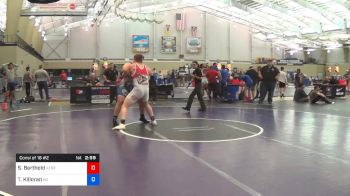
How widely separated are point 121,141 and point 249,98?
1052cm

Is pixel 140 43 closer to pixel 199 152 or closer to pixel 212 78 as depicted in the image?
pixel 212 78

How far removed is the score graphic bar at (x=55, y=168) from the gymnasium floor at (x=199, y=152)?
1.26 m

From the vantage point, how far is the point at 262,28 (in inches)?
1854

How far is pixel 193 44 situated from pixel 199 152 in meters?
42.8

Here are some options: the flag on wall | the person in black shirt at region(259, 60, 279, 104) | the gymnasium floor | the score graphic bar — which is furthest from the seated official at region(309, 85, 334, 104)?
the flag on wall

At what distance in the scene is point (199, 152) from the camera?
5.97 metres

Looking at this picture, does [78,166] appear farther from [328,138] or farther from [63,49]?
[63,49]

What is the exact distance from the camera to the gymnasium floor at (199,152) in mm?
4137

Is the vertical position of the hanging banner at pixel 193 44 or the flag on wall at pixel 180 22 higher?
the flag on wall at pixel 180 22

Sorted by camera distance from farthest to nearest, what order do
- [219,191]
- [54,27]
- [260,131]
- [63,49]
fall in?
1. [63,49]
2. [54,27]
3. [260,131]
4. [219,191]

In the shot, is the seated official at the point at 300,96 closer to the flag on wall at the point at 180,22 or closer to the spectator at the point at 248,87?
the spectator at the point at 248,87

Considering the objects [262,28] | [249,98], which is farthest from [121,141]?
[262,28]

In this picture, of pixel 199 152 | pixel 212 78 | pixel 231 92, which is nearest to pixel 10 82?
pixel 212 78

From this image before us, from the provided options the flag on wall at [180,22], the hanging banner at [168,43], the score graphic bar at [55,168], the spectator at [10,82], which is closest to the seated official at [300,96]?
the spectator at [10,82]
